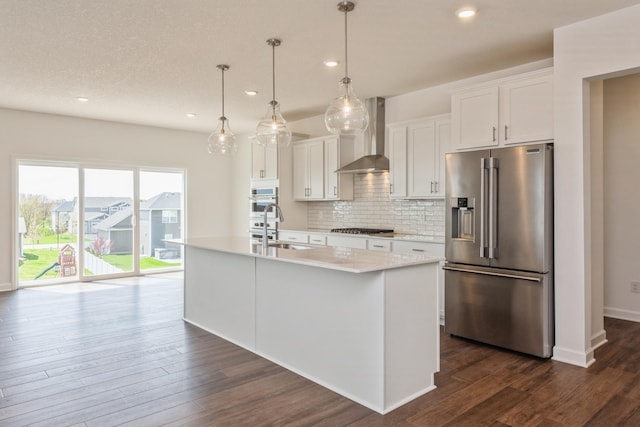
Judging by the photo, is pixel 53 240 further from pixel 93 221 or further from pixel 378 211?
pixel 378 211

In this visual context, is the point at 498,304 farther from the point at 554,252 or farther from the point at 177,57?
the point at 177,57

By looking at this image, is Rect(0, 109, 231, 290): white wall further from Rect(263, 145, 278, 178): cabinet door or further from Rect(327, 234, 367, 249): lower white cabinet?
Rect(327, 234, 367, 249): lower white cabinet

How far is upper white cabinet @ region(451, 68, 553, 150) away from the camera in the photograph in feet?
11.7

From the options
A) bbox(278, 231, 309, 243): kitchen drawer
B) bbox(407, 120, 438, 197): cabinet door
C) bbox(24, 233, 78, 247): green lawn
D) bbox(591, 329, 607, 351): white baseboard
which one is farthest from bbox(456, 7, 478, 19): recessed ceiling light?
bbox(24, 233, 78, 247): green lawn

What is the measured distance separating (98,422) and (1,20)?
9.85 feet

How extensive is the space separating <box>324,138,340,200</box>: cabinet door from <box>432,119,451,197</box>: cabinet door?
162cm

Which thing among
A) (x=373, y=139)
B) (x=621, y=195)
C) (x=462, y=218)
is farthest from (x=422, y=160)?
(x=621, y=195)

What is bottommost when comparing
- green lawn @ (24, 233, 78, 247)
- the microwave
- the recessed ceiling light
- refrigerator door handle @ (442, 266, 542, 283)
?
refrigerator door handle @ (442, 266, 542, 283)

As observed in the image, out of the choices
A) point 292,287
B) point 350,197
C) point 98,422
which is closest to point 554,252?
point 292,287

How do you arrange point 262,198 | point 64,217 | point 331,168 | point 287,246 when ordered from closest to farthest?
point 287,246 → point 331,168 → point 64,217 → point 262,198

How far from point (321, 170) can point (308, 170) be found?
0.31 meters

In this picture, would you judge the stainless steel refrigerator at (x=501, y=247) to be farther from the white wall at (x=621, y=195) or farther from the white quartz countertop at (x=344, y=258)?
the white wall at (x=621, y=195)

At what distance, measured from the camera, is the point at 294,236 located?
20.4ft

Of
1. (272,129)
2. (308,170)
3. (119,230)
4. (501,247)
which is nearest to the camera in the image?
(501,247)
